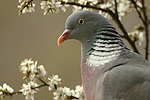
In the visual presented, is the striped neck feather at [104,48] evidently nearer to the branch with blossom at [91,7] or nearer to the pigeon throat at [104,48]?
the pigeon throat at [104,48]

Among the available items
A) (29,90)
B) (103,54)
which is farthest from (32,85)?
(103,54)

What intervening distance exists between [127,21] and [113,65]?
187 centimetres

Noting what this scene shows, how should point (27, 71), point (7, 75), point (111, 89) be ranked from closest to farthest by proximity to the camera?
point (111, 89), point (27, 71), point (7, 75)

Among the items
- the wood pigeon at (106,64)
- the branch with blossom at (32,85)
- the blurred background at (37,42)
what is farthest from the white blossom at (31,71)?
the blurred background at (37,42)

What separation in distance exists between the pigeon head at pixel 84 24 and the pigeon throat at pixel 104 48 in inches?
0.9

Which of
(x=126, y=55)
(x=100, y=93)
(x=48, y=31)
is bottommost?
(x=100, y=93)

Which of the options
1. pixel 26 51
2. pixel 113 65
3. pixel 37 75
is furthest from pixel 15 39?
pixel 113 65

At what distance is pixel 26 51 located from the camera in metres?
2.71

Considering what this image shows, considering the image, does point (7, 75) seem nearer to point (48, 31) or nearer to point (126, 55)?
point (48, 31)

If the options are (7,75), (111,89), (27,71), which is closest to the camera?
(111,89)

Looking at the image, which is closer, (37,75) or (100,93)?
(100,93)

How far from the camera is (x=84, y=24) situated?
3.41 feet

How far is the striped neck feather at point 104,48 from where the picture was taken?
99 centimetres

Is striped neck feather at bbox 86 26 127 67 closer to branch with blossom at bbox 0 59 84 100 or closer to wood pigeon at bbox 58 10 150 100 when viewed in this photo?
wood pigeon at bbox 58 10 150 100
